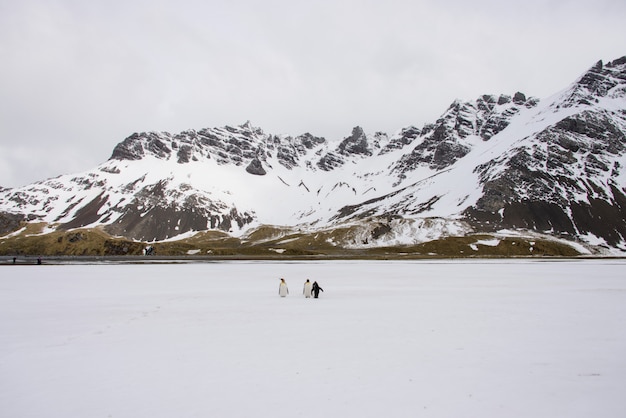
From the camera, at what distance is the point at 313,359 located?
1577cm

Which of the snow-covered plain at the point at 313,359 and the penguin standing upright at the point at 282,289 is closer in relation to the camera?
the snow-covered plain at the point at 313,359

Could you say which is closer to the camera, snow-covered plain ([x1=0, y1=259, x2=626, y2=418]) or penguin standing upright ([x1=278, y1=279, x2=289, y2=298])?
snow-covered plain ([x1=0, y1=259, x2=626, y2=418])

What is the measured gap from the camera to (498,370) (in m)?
14.4

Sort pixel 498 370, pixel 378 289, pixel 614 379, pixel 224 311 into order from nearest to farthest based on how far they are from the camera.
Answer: pixel 614 379 → pixel 498 370 → pixel 224 311 → pixel 378 289

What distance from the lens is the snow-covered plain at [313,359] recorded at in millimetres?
11461

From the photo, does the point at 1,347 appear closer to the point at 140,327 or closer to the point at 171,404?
the point at 140,327

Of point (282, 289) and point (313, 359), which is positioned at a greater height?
point (282, 289)

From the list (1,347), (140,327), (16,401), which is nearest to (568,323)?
(140,327)

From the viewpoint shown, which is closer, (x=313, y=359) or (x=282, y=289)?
(x=313, y=359)

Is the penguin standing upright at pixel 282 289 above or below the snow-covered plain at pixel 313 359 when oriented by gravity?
above

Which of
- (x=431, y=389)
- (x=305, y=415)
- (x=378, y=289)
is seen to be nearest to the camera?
(x=305, y=415)

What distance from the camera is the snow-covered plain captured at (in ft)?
37.6

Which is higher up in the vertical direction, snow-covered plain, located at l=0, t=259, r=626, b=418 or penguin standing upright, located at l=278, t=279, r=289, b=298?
penguin standing upright, located at l=278, t=279, r=289, b=298

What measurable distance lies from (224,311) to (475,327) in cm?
1528
